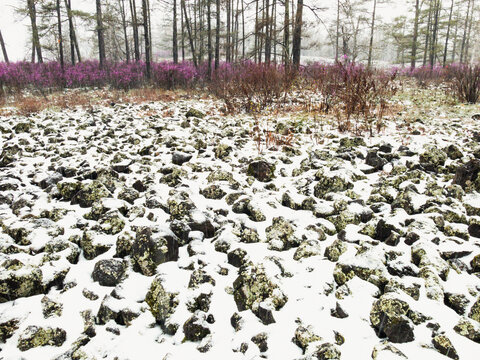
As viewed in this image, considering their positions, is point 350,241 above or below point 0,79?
below

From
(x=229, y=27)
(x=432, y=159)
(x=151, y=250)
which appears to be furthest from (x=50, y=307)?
(x=229, y=27)

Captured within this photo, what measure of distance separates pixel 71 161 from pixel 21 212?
126 cm

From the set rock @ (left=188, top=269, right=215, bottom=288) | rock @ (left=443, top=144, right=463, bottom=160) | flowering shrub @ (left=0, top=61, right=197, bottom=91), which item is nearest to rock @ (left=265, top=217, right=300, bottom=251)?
rock @ (left=188, top=269, right=215, bottom=288)

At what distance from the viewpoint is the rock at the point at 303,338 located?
1325mm

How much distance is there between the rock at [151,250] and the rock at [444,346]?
156 cm

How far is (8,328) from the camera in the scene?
1.45 meters

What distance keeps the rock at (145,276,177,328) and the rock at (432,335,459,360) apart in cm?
135

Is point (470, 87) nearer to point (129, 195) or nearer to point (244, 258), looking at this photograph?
point (244, 258)

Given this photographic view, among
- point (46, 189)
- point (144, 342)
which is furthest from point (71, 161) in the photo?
point (144, 342)

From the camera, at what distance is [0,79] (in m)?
11.2

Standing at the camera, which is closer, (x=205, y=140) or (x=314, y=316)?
A: (x=314, y=316)

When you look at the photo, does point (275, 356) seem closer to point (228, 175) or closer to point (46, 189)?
point (228, 175)

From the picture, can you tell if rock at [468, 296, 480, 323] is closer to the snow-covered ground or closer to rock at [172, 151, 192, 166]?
the snow-covered ground

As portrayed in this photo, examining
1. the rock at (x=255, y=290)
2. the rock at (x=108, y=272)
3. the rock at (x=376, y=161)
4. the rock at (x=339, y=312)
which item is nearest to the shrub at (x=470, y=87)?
the rock at (x=376, y=161)
